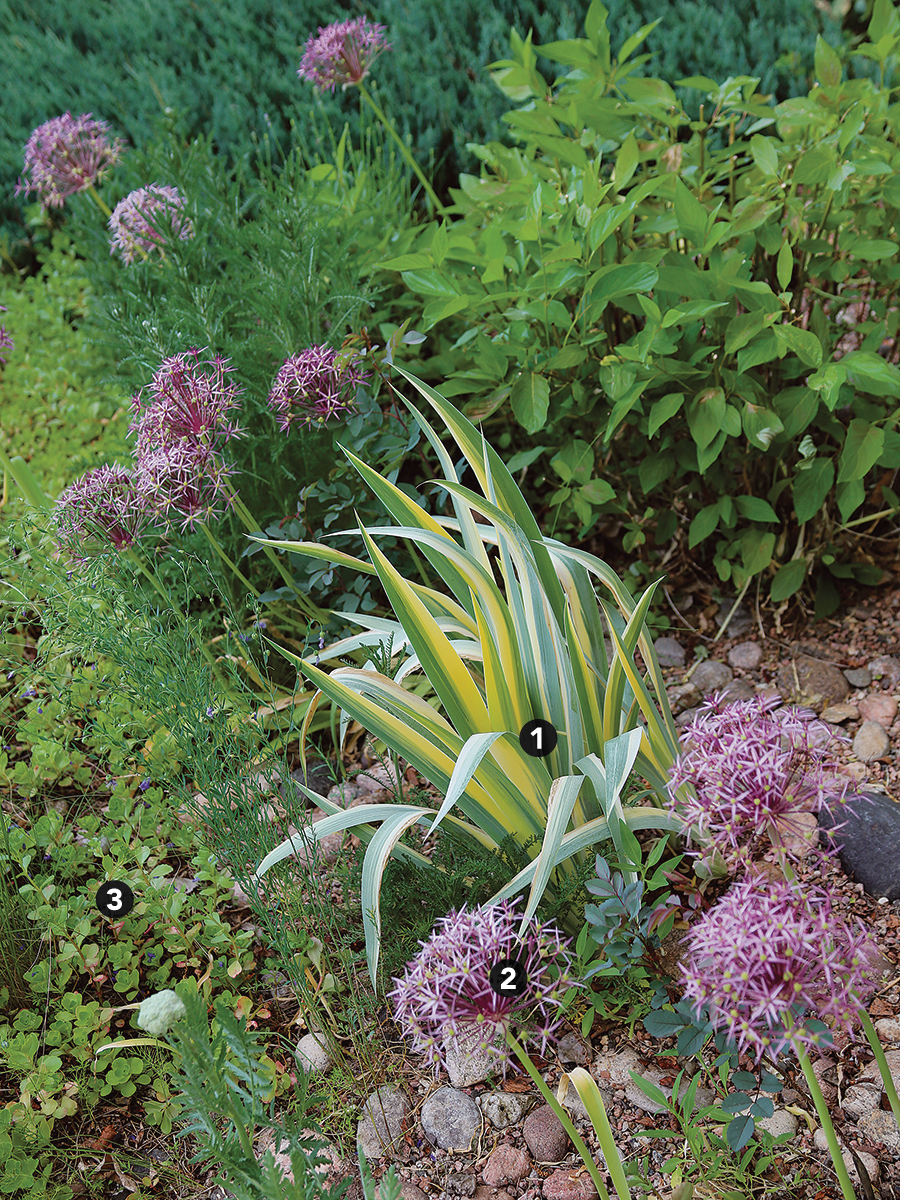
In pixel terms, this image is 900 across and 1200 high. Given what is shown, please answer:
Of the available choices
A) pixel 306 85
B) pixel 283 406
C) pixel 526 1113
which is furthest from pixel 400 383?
pixel 306 85

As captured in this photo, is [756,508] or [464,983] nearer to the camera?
[464,983]

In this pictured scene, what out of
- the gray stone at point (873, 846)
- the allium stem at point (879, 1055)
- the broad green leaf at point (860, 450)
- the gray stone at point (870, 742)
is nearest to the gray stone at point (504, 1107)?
the allium stem at point (879, 1055)

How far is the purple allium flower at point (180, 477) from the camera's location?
5.51ft

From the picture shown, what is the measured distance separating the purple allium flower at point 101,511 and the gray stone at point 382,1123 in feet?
3.60

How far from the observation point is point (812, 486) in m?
1.94

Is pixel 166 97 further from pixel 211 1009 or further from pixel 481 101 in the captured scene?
pixel 211 1009

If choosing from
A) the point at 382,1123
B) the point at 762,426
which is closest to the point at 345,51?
the point at 762,426

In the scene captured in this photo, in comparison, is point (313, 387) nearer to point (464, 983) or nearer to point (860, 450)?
point (860, 450)

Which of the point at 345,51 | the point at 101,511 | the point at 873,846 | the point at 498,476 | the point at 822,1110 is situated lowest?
the point at 873,846

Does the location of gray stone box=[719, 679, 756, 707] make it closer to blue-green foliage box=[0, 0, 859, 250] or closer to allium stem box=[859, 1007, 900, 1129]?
allium stem box=[859, 1007, 900, 1129]

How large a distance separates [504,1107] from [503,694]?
626 millimetres

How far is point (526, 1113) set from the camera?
138 centimetres

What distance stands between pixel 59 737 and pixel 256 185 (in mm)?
2020

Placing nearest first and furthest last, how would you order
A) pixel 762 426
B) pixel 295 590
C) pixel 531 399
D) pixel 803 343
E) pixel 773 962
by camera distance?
pixel 773 962 → pixel 803 343 → pixel 762 426 → pixel 531 399 → pixel 295 590
